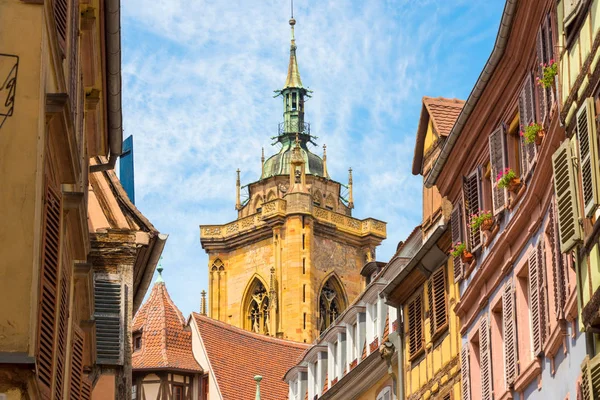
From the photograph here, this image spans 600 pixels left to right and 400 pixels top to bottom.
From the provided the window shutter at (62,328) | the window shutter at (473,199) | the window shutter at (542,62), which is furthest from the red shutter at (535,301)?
the window shutter at (62,328)

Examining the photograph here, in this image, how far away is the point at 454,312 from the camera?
80.4 feet

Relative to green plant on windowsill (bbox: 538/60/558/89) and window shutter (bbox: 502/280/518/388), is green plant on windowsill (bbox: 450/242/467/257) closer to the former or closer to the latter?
window shutter (bbox: 502/280/518/388)

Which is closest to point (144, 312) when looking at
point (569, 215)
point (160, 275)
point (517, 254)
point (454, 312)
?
point (160, 275)

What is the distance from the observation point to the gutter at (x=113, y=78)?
18797 millimetres

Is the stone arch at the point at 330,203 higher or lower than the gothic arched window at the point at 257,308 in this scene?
higher

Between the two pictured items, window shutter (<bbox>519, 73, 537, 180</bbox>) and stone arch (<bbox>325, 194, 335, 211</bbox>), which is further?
stone arch (<bbox>325, 194, 335, 211</bbox>)

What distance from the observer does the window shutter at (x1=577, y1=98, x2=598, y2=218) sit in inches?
551

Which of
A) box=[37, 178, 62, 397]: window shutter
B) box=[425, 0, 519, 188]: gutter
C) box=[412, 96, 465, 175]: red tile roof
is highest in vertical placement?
box=[412, 96, 465, 175]: red tile roof

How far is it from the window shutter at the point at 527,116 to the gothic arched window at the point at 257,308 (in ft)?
287

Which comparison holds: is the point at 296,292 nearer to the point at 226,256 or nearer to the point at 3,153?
the point at 226,256

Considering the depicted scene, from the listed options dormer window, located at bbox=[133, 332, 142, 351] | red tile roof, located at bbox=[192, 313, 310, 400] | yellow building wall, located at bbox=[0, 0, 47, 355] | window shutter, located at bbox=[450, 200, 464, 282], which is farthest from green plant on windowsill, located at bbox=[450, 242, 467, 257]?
red tile roof, located at bbox=[192, 313, 310, 400]

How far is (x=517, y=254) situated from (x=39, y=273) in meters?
9.16

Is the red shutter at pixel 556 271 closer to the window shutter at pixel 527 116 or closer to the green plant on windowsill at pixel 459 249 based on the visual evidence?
the window shutter at pixel 527 116

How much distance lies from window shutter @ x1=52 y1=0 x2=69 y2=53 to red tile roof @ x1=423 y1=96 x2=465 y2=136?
14.7 metres
